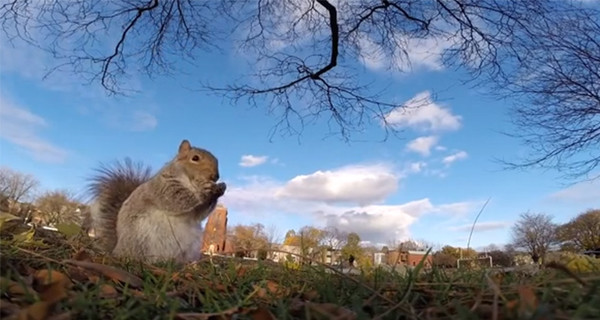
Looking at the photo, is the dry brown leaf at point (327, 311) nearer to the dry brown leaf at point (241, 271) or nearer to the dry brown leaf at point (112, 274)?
the dry brown leaf at point (112, 274)

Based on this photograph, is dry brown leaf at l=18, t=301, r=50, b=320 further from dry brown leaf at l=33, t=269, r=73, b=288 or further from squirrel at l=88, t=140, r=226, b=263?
squirrel at l=88, t=140, r=226, b=263

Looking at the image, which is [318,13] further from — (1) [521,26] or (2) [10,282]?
(2) [10,282]

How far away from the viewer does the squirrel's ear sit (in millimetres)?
3336

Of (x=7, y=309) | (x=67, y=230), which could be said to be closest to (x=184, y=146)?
(x=67, y=230)

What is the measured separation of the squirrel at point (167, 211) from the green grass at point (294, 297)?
1.35 m

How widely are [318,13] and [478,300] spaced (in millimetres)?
5475

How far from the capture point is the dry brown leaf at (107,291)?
2.73 feet

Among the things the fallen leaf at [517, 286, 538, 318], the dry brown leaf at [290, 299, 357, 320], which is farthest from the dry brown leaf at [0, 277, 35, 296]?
the fallen leaf at [517, 286, 538, 318]

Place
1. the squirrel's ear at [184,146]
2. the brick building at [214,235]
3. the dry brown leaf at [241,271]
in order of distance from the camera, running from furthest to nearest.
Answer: the squirrel's ear at [184,146] < the brick building at [214,235] < the dry brown leaf at [241,271]

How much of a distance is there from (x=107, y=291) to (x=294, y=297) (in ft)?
1.07

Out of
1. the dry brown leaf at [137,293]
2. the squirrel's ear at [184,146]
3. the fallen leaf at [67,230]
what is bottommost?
the dry brown leaf at [137,293]

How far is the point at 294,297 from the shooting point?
92 centimetres

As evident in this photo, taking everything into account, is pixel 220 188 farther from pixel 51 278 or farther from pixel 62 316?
pixel 62 316

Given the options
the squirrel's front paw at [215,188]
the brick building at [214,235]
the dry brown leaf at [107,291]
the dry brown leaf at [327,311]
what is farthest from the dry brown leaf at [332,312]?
the brick building at [214,235]
